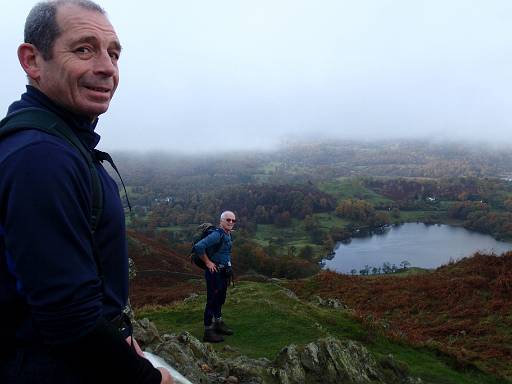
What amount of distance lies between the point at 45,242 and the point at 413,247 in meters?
115

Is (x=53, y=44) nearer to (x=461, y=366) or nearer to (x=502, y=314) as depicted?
(x=461, y=366)

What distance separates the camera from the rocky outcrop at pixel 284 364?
7.53m

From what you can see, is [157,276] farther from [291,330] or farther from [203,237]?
[203,237]

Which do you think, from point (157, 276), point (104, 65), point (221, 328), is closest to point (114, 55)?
point (104, 65)

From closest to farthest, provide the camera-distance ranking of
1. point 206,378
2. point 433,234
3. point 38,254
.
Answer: point 38,254 < point 206,378 < point 433,234

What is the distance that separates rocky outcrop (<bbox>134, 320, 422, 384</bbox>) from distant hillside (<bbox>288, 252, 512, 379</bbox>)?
4117 mm

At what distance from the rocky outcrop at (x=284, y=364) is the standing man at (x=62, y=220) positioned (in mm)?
5342

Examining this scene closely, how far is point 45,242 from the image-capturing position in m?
1.82


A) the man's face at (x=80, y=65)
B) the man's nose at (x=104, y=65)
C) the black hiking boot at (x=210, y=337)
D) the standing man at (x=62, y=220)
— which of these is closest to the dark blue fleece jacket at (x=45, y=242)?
the standing man at (x=62, y=220)

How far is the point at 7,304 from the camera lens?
6.47 feet

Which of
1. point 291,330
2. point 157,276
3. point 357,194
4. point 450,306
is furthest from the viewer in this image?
point 357,194

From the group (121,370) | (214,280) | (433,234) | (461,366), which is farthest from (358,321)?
(433,234)

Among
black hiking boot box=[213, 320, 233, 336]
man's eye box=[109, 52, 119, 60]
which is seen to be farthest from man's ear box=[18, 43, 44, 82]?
black hiking boot box=[213, 320, 233, 336]

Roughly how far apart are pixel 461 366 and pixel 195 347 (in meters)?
7.80
